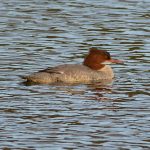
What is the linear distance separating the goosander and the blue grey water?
31cm

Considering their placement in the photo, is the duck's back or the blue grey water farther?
the duck's back

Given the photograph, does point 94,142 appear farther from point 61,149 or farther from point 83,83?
point 83,83

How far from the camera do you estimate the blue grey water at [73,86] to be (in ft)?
47.8

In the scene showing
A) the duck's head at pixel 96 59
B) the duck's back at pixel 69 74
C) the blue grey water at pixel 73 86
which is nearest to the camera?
the blue grey water at pixel 73 86

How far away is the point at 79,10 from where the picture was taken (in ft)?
97.0

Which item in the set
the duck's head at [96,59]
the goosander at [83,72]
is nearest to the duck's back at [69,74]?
the goosander at [83,72]

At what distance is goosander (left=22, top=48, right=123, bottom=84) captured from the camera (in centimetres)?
1998

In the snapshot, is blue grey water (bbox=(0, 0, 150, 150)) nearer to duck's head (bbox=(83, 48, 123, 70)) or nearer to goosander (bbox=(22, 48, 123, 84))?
goosander (bbox=(22, 48, 123, 84))

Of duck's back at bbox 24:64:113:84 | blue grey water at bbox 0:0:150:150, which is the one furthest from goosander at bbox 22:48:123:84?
blue grey water at bbox 0:0:150:150

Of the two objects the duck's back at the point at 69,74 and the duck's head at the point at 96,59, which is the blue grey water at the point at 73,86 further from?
the duck's head at the point at 96,59

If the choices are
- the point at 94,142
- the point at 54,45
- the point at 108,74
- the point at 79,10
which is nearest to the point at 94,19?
the point at 79,10

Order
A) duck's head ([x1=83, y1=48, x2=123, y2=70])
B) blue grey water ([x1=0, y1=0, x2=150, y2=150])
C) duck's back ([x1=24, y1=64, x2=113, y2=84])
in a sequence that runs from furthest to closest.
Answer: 1. duck's head ([x1=83, y1=48, x2=123, y2=70])
2. duck's back ([x1=24, y1=64, x2=113, y2=84])
3. blue grey water ([x1=0, y1=0, x2=150, y2=150])

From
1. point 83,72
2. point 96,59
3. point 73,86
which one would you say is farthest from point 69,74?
point 96,59

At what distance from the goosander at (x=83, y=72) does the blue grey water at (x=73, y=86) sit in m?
0.31
